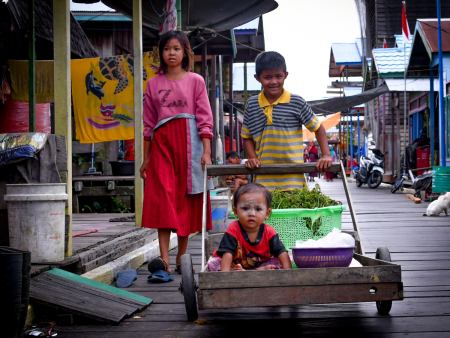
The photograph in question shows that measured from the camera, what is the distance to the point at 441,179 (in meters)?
11.6

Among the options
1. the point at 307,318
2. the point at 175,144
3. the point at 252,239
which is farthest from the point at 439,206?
the point at 252,239

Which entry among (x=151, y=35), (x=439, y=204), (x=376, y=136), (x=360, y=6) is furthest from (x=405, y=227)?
(x=360, y=6)

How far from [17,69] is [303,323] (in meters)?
6.39

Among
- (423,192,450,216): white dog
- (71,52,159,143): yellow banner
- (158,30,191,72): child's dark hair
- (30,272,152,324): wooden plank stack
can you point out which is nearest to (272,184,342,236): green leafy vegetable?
(30,272,152,324): wooden plank stack

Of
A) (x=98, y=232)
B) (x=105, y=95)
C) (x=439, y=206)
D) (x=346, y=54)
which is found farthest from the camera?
(x=346, y=54)

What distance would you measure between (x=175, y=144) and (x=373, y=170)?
15.4 m

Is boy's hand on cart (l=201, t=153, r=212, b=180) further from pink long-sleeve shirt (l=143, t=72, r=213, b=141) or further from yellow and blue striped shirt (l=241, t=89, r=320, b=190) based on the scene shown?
yellow and blue striped shirt (l=241, t=89, r=320, b=190)

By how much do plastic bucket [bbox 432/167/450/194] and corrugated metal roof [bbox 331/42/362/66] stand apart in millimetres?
24053

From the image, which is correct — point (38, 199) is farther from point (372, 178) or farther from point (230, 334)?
point (372, 178)

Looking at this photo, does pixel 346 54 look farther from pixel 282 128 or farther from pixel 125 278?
pixel 125 278

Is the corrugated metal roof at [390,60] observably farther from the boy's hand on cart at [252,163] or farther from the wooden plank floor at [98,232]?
the boy's hand on cart at [252,163]

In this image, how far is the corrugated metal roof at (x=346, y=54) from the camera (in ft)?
114

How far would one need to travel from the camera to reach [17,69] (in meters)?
7.89

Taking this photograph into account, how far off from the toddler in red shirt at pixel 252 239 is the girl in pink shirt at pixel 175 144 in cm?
114
